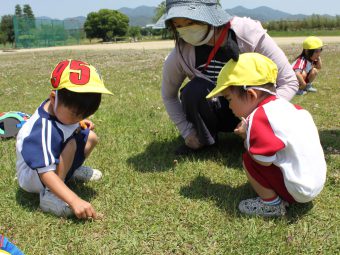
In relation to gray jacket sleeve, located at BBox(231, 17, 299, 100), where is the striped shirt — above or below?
below

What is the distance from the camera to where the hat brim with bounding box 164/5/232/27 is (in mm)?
3203

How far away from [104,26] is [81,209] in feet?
255

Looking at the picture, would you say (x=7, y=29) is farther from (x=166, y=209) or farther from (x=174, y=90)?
(x=166, y=209)

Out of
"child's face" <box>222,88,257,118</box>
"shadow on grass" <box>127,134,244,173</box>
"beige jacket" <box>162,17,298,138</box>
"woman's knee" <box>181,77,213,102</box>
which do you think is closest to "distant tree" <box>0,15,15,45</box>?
"shadow on grass" <box>127,134,244,173</box>

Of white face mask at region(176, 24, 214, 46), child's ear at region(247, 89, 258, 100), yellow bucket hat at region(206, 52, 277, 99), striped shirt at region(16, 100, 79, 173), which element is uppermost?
white face mask at region(176, 24, 214, 46)

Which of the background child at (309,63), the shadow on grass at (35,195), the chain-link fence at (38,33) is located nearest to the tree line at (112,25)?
the chain-link fence at (38,33)

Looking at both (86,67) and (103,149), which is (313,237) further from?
(103,149)

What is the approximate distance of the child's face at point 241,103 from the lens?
109 inches

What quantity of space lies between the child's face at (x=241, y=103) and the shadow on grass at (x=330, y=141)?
1.74 m

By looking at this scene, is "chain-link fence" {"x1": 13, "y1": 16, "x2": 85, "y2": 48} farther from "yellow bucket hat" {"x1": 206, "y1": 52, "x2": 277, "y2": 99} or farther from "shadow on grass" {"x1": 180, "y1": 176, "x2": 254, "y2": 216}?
"yellow bucket hat" {"x1": 206, "y1": 52, "x2": 277, "y2": 99}

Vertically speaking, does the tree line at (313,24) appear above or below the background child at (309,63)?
above

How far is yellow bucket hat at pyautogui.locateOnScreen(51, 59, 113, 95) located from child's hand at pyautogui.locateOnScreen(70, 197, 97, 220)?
0.76 m

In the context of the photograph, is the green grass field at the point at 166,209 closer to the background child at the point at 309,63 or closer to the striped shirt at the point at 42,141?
the striped shirt at the point at 42,141

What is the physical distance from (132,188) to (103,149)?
1111 mm
